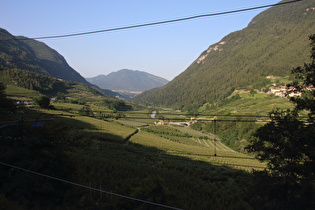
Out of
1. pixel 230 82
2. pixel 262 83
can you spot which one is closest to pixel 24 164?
pixel 262 83

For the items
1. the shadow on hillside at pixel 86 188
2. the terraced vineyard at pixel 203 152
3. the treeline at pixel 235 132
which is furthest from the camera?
the treeline at pixel 235 132

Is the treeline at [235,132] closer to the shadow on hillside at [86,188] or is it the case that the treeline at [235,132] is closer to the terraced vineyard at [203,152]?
Result: the terraced vineyard at [203,152]

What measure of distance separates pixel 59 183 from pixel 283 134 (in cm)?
1332

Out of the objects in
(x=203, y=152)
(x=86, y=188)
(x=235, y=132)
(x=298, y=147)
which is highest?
(x=298, y=147)

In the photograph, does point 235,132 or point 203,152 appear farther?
point 235,132

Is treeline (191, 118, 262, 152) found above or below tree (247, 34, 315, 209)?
below

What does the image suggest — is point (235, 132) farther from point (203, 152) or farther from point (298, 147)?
point (298, 147)

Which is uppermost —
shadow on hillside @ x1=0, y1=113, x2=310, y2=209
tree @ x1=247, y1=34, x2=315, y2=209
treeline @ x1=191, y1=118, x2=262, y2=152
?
tree @ x1=247, y1=34, x2=315, y2=209

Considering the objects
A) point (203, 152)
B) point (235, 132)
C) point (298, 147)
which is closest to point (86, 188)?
point (298, 147)

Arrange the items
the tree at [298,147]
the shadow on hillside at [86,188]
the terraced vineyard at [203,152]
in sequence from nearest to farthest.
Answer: the shadow on hillside at [86,188]
the tree at [298,147]
the terraced vineyard at [203,152]

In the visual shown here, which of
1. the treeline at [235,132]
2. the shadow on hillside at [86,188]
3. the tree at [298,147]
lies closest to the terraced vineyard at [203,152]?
the tree at [298,147]

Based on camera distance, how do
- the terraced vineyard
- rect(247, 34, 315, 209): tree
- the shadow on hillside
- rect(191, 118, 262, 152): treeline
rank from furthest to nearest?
rect(191, 118, 262, 152): treeline → the terraced vineyard → rect(247, 34, 315, 209): tree → the shadow on hillside

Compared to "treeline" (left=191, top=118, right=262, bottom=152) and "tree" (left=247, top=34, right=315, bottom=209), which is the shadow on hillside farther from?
"treeline" (left=191, top=118, right=262, bottom=152)

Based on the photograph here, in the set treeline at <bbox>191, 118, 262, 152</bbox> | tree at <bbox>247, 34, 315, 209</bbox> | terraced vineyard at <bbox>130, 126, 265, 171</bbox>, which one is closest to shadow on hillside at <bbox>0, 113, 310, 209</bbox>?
tree at <bbox>247, 34, 315, 209</bbox>
